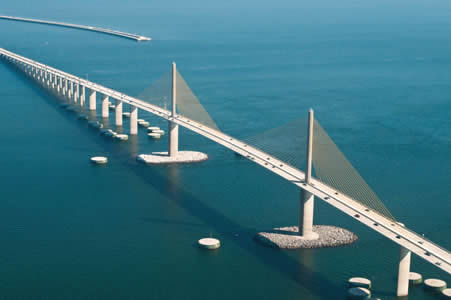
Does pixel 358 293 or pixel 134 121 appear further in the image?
pixel 134 121

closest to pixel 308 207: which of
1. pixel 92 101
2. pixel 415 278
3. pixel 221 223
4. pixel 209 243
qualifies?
pixel 209 243

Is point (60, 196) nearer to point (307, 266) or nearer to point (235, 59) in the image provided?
point (307, 266)

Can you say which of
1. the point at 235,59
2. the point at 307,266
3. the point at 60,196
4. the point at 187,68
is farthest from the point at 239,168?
the point at 235,59

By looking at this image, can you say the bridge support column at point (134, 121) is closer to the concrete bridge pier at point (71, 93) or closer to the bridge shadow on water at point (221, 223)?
the bridge shadow on water at point (221, 223)

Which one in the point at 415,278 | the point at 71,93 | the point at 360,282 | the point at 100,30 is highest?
the point at 100,30

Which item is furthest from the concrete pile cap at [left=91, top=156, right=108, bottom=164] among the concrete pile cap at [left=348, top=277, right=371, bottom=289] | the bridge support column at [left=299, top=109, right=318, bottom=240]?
the concrete pile cap at [left=348, top=277, right=371, bottom=289]

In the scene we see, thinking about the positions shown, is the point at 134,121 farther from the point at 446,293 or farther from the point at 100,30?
the point at 100,30
